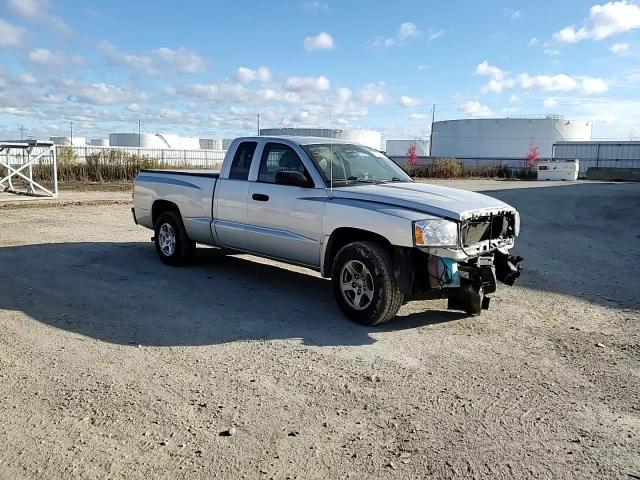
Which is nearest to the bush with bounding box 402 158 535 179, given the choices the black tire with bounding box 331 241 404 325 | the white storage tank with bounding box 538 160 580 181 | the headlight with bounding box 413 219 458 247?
the white storage tank with bounding box 538 160 580 181

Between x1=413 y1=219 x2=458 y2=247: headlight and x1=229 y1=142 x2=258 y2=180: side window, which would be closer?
x1=413 y1=219 x2=458 y2=247: headlight

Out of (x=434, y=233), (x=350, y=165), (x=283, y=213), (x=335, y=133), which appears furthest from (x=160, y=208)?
(x=335, y=133)

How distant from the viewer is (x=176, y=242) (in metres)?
8.39

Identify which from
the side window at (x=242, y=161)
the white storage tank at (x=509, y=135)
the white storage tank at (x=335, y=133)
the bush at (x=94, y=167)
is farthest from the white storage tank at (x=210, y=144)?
the side window at (x=242, y=161)

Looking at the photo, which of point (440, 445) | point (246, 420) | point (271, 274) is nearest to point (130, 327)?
point (246, 420)

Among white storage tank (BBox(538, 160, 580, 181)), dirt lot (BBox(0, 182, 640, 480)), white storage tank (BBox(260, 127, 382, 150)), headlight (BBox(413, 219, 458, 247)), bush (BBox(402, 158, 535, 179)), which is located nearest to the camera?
dirt lot (BBox(0, 182, 640, 480))

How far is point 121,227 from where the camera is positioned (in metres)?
13.0

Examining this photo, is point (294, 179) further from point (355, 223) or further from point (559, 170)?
point (559, 170)

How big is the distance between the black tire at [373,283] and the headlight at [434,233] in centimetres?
43

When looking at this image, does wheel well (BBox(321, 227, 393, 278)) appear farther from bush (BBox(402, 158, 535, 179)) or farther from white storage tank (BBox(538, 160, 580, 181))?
white storage tank (BBox(538, 160, 580, 181))

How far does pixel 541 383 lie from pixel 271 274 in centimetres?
447

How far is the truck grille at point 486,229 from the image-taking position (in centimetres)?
557

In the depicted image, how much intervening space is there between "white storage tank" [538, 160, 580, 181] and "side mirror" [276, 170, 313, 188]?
149 ft

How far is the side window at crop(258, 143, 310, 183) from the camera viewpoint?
6801 mm
